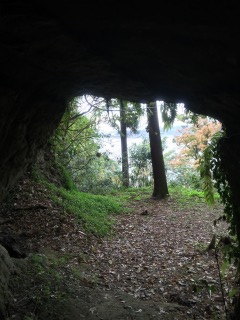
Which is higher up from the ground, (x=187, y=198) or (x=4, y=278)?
(x=187, y=198)

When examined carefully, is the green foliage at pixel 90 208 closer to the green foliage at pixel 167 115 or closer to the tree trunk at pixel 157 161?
the tree trunk at pixel 157 161

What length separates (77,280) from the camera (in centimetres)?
576

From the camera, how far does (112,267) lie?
266 inches

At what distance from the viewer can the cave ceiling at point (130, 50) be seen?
3062 mm

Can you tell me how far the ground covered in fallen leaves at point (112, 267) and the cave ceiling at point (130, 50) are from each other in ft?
7.75

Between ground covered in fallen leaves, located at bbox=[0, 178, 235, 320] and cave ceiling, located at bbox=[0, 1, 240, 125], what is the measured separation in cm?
236

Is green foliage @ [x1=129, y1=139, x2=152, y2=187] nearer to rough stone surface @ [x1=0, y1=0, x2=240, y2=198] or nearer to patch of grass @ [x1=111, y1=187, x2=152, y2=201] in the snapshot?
patch of grass @ [x1=111, y1=187, x2=152, y2=201]

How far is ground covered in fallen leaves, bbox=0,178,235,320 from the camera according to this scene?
189 inches

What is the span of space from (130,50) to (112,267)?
4720mm

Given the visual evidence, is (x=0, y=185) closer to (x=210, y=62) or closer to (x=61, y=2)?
(x=61, y=2)

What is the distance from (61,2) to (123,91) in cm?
204

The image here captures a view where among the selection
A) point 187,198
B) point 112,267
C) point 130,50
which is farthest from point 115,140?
point 130,50

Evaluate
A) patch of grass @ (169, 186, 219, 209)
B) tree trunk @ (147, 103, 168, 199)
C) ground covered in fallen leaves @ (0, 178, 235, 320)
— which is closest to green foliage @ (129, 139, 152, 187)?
patch of grass @ (169, 186, 219, 209)

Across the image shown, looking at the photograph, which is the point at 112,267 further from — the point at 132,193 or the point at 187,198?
the point at 132,193
